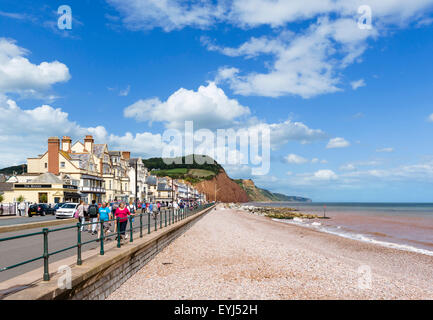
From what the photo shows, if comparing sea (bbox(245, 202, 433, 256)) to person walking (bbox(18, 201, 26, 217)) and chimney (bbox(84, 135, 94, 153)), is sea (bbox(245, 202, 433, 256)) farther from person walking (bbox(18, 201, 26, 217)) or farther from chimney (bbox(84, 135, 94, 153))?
chimney (bbox(84, 135, 94, 153))

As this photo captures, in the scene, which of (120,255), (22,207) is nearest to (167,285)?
(120,255)

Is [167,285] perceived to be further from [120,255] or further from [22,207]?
[22,207]

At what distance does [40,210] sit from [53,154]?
22166mm

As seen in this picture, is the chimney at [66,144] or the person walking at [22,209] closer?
the person walking at [22,209]

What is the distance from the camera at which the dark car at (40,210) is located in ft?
127

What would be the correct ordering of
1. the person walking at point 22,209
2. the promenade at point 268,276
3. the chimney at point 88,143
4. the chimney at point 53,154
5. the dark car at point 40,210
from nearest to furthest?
1. the promenade at point 268,276
2. the dark car at point 40,210
3. the person walking at point 22,209
4. the chimney at point 53,154
5. the chimney at point 88,143

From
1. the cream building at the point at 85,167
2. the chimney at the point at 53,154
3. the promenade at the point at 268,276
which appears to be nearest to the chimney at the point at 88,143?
the cream building at the point at 85,167

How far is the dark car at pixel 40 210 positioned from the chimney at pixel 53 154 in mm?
16453

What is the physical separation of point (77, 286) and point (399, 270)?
1445 centimetres

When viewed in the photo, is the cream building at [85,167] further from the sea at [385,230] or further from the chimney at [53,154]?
the sea at [385,230]

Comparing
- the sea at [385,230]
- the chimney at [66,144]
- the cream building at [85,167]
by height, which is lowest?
the sea at [385,230]

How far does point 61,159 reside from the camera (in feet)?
198

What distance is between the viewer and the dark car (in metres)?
38.6

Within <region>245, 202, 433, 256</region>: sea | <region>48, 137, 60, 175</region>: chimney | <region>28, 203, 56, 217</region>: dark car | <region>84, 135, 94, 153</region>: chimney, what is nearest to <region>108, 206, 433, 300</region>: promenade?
<region>245, 202, 433, 256</region>: sea
